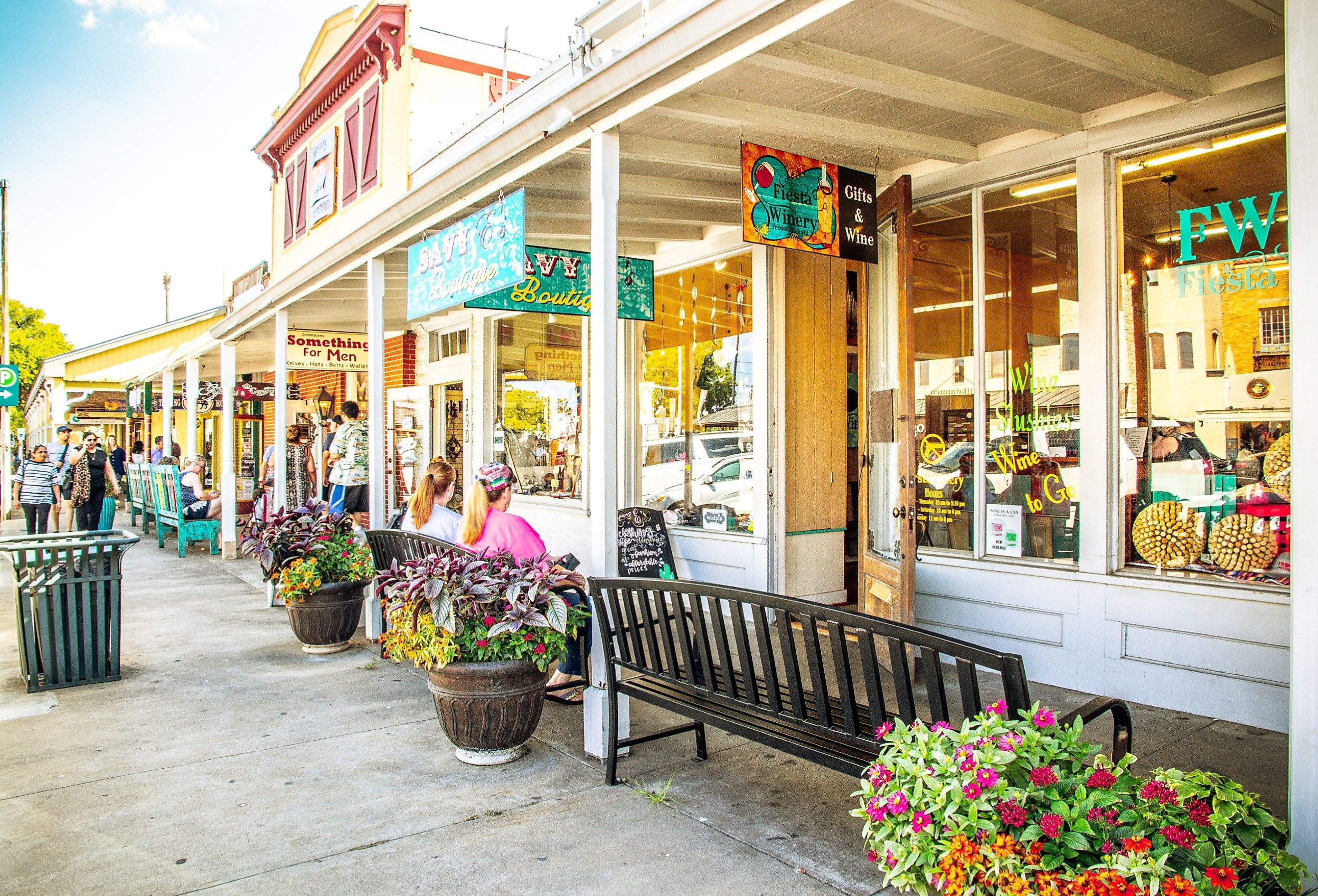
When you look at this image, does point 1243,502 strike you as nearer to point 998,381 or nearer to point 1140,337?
point 1140,337

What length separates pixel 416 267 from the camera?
666cm

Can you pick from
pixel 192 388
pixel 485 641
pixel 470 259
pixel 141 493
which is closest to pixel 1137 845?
pixel 485 641

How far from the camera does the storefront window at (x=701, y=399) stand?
7.64 m

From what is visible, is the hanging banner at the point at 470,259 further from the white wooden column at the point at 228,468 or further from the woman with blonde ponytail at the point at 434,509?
the white wooden column at the point at 228,468

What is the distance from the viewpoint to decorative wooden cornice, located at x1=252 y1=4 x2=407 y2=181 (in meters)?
10.6

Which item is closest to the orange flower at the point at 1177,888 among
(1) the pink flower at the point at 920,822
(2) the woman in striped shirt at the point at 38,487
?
(1) the pink flower at the point at 920,822

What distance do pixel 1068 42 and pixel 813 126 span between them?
1369mm

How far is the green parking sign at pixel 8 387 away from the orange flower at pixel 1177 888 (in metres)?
22.2

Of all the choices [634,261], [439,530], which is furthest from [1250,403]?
[439,530]

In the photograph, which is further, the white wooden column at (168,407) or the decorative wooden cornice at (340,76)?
the white wooden column at (168,407)

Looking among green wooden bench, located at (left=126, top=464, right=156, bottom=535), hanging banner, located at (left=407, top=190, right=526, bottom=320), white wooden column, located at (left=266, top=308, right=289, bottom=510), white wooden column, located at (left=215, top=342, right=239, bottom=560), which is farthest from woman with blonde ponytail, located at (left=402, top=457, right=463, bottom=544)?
green wooden bench, located at (left=126, top=464, right=156, bottom=535)

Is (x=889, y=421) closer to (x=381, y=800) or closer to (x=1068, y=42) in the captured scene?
(x=1068, y=42)

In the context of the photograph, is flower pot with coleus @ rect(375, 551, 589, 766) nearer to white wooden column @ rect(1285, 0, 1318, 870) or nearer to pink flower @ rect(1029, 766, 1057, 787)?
pink flower @ rect(1029, 766, 1057, 787)

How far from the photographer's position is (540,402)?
1019cm
